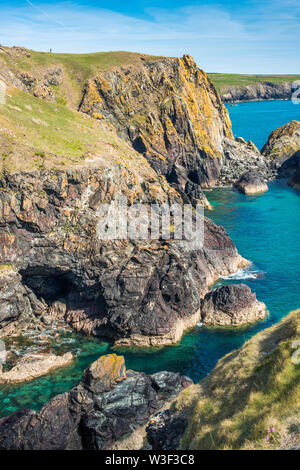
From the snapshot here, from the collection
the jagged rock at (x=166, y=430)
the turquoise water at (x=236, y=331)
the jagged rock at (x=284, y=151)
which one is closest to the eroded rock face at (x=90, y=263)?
the turquoise water at (x=236, y=331)

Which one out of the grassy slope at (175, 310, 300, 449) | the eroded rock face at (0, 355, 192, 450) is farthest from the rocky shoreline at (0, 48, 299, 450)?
the grassy slope at (175, 310, 300, 449)

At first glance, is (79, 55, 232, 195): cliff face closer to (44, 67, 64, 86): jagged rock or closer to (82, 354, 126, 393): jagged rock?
(44, 67, 64, 86): jagged rock

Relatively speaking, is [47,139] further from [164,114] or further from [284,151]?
[284,151]

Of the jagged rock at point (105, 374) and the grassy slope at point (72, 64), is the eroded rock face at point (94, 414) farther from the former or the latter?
the grassy slope at point (72, 64)

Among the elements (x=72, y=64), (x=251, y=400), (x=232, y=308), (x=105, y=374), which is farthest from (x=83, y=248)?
(x=72, y=64)

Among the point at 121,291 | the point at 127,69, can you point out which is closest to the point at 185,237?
the point at 121,291

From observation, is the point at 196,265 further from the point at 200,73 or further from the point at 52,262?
the point at 200,73

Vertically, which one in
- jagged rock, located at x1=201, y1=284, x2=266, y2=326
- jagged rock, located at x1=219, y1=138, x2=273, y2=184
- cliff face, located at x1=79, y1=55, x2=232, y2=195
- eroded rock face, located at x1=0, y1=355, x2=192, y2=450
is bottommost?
eroded rock face, located at x1=0, y1=355, x2=192, y2=450
